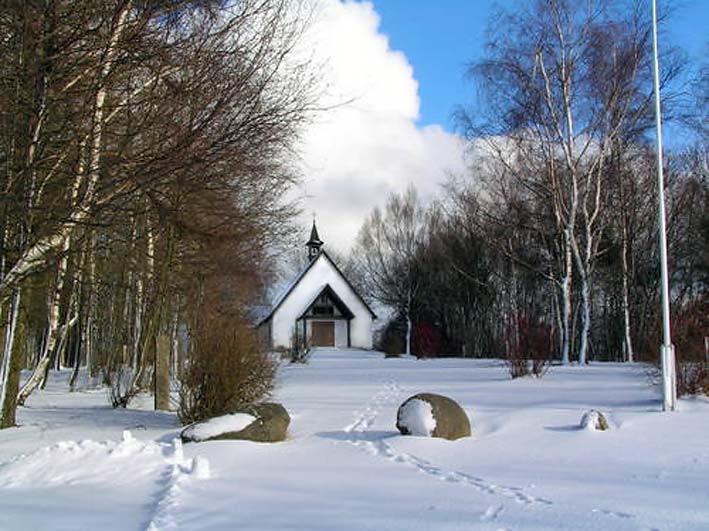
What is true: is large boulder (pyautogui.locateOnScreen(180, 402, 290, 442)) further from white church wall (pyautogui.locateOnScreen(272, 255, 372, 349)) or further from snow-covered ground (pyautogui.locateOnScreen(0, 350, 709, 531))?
white church wall (pyautogui.locateOnScreen(272, 255, 372, 349))

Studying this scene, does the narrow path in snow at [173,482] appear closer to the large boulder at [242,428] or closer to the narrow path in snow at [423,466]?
the large boulder at [242,428]

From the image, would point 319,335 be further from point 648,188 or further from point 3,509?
point 3,509

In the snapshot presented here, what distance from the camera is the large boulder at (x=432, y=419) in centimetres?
930

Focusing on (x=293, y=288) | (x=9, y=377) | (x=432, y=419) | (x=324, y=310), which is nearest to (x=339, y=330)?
(x=324, y=310)

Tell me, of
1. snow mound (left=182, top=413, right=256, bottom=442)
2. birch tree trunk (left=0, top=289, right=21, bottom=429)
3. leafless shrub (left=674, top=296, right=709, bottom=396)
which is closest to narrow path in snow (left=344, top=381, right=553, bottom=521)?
snow mound (left=182, top=413, right=256, bottom=442)

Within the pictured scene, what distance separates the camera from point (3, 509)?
620cm

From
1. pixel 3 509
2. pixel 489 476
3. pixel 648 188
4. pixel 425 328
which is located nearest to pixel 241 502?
pixel 3 509

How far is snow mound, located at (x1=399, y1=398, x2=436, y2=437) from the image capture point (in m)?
9.30

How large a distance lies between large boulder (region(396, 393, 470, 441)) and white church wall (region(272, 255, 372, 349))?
4265 centimetres

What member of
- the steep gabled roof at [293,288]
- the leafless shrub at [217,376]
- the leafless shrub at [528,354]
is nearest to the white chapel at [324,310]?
the steep gabled roof at [293,288]

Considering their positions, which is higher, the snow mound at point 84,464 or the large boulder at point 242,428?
the large boulder at point 242,428

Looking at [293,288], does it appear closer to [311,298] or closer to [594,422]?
[311,298]

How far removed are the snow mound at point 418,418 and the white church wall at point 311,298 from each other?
42.7 m

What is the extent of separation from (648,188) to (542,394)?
2291cm
